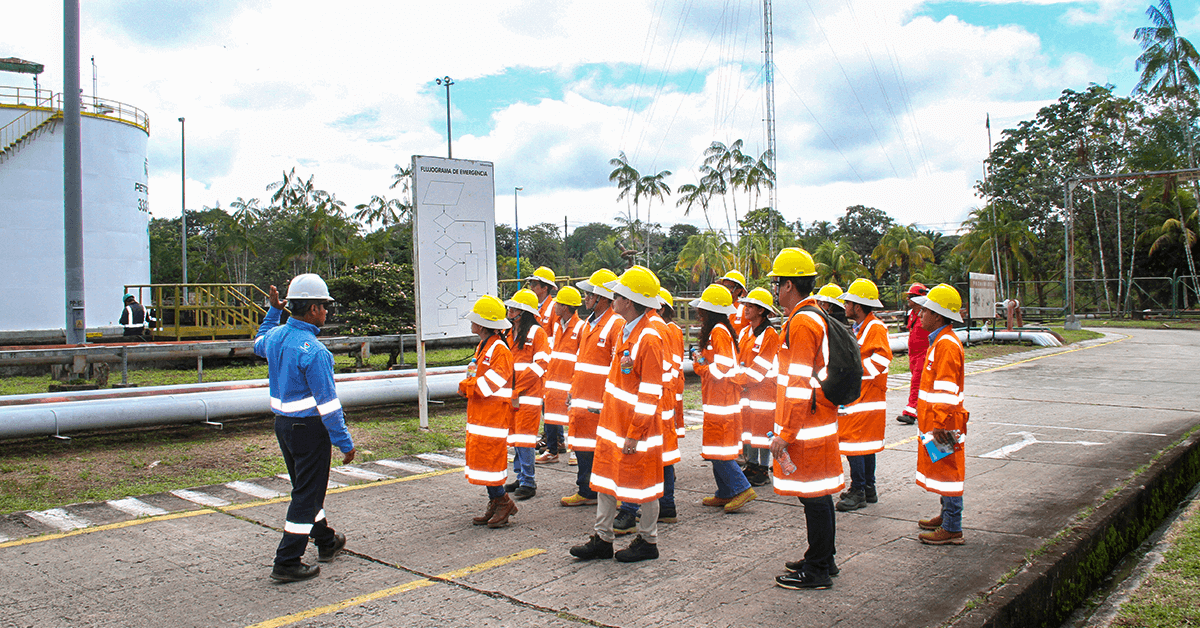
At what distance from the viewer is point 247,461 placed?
331 inches

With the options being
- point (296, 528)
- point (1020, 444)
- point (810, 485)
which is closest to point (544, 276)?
point (296, 528)

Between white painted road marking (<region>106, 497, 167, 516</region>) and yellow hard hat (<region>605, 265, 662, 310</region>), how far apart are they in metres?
4.38

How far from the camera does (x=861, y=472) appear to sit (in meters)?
6.55

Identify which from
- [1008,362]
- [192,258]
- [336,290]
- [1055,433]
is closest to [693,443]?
[1055,433]

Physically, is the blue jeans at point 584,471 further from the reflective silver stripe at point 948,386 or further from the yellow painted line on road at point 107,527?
the yellow painted line on road at point 107,527

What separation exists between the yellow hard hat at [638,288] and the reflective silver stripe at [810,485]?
4.63 feet

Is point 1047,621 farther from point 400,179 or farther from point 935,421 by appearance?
point 400,179

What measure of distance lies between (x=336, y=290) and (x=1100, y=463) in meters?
14.3

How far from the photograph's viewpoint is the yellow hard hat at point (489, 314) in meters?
Answer: 6.04

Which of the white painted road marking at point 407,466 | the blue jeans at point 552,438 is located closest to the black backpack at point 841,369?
the blue jeans at point 552,438

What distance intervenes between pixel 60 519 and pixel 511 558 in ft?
12.7

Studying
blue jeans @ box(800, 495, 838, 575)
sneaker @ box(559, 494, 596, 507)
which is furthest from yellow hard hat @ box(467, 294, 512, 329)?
blue jeans @ box(800, 495, 838, 575)

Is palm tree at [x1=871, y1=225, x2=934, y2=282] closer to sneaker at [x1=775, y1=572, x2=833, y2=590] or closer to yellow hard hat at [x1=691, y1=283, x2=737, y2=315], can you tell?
yellow hard hat at [x1=691, y1=283, x2=737, y2=315]

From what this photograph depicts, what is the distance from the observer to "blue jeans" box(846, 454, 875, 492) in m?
6.53
